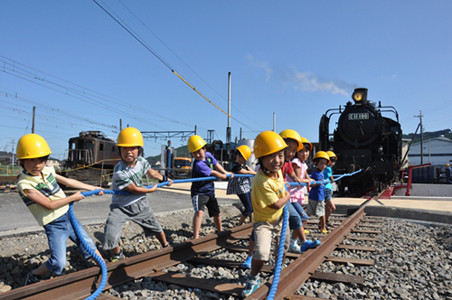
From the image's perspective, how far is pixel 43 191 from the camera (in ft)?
9.94

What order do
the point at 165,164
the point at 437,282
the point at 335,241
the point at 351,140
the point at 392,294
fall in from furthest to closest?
the point at 165,164, the point at 351,140, the point at 335,241, the point at 437,282, the point at 392,294

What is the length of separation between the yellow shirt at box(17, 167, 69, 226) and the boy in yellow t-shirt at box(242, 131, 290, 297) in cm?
175

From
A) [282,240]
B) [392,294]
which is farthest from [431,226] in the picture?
[282,240]

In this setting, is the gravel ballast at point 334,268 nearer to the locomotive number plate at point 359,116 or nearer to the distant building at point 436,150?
the locomotive number plate at point 359,116

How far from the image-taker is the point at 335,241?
5.07 m

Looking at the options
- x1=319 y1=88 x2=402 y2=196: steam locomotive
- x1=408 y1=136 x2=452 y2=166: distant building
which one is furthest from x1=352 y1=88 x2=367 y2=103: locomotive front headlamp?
x1=408 y1=136 x2=452 y2=166: distant building

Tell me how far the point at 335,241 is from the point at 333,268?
46.5 inches

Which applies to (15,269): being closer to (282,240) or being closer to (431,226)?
(282,240)

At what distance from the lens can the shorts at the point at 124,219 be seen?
3719mm

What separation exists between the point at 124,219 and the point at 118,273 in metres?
0.61

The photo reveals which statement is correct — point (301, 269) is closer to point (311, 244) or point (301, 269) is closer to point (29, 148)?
point (311, 244)

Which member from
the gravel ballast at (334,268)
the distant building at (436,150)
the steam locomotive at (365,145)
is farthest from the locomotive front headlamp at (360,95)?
the distant building at (436,150)

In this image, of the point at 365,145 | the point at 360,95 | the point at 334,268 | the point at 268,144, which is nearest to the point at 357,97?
the point at 360,95

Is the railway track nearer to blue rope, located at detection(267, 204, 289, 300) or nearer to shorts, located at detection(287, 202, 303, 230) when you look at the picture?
blue rope, located at detection(267, 204, 289, 300)
